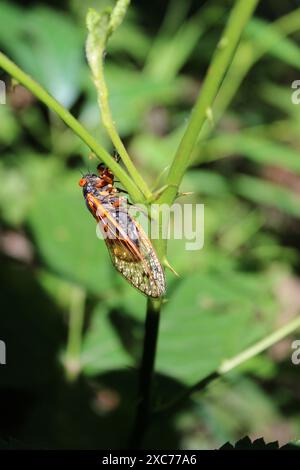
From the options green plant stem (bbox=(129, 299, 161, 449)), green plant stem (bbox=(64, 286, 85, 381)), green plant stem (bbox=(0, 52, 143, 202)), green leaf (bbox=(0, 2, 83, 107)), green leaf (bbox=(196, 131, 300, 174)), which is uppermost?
green leaf (bbox=(0, 2, 83, 107))

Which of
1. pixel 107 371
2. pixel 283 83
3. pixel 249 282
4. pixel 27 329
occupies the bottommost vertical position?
pixel 107 371

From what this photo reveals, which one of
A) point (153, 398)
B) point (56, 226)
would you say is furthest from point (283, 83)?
point (153, 398)

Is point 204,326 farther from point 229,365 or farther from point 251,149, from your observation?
point 251,149

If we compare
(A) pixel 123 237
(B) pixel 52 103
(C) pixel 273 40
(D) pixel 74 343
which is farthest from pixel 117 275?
(B) pixel 52 103

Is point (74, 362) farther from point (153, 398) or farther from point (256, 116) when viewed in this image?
point (256, 116)

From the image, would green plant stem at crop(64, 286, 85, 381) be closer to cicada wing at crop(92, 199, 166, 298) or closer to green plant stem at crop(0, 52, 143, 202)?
cicada wing at crop(92, 199, 166, 298)

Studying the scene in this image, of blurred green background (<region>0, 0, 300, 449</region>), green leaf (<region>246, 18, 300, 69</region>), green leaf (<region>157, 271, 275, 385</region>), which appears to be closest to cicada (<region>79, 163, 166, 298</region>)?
blurred green background (<region>0, 0, 300, 449</region>)
